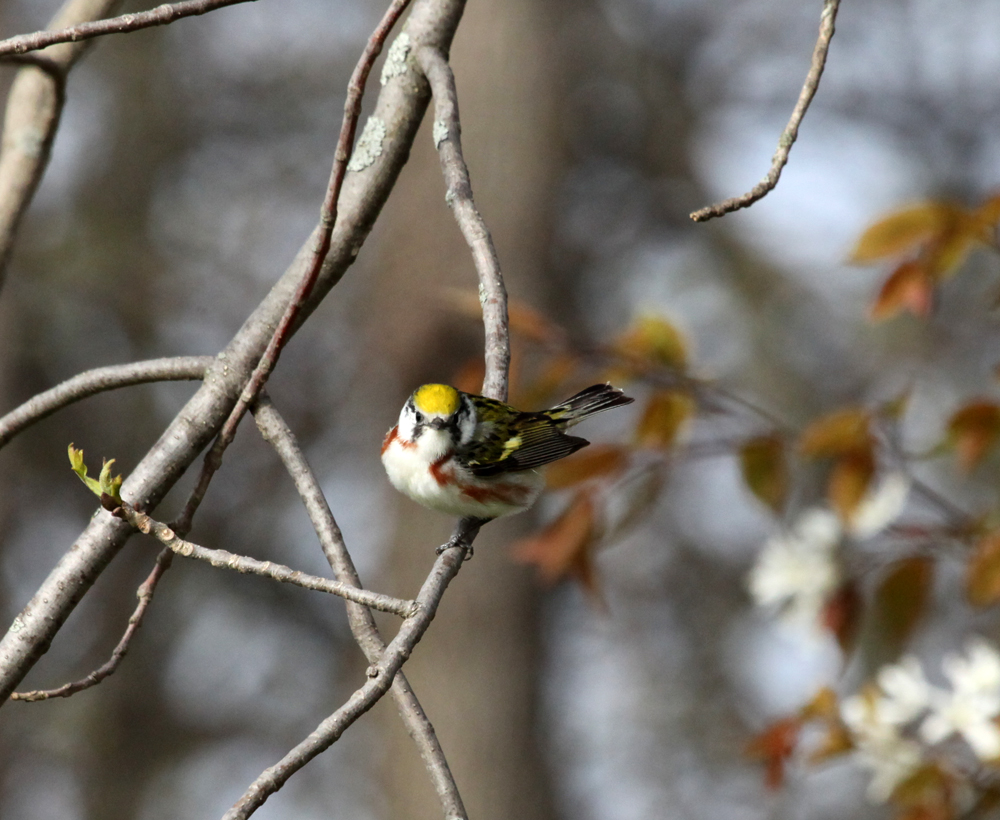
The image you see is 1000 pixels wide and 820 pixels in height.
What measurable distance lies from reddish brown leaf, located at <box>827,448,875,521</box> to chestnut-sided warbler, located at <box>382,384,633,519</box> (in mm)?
903

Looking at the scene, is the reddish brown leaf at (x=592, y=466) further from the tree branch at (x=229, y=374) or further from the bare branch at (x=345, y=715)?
the bare branch at (x=345, y=715)

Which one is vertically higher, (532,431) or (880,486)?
(532,431)

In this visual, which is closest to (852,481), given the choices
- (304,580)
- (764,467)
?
(764,467)

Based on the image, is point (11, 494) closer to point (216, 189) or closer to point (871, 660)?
point (216, 189)

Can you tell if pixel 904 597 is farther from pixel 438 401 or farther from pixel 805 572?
pixel 438 401

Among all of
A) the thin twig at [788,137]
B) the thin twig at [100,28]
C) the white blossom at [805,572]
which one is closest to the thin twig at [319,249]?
the thin twig at [100,28]

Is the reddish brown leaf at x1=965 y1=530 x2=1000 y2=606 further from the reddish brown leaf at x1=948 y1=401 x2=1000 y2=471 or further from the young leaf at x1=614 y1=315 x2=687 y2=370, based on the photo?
the young leaf at x1=614 y1=315 x2=687 y2=370

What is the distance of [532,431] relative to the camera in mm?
4145

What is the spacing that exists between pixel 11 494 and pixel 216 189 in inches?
171

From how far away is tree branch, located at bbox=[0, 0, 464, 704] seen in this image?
228 centimetres

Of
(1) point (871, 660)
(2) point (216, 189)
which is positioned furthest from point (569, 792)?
(2) point (216, 189)

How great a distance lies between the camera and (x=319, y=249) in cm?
231

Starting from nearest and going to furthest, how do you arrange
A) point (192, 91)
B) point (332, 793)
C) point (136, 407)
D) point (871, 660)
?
1. point (871, 660)
2. point (136, 407)
3. point (332, 793)
4. point (192, 91)

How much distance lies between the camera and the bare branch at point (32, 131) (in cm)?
322
